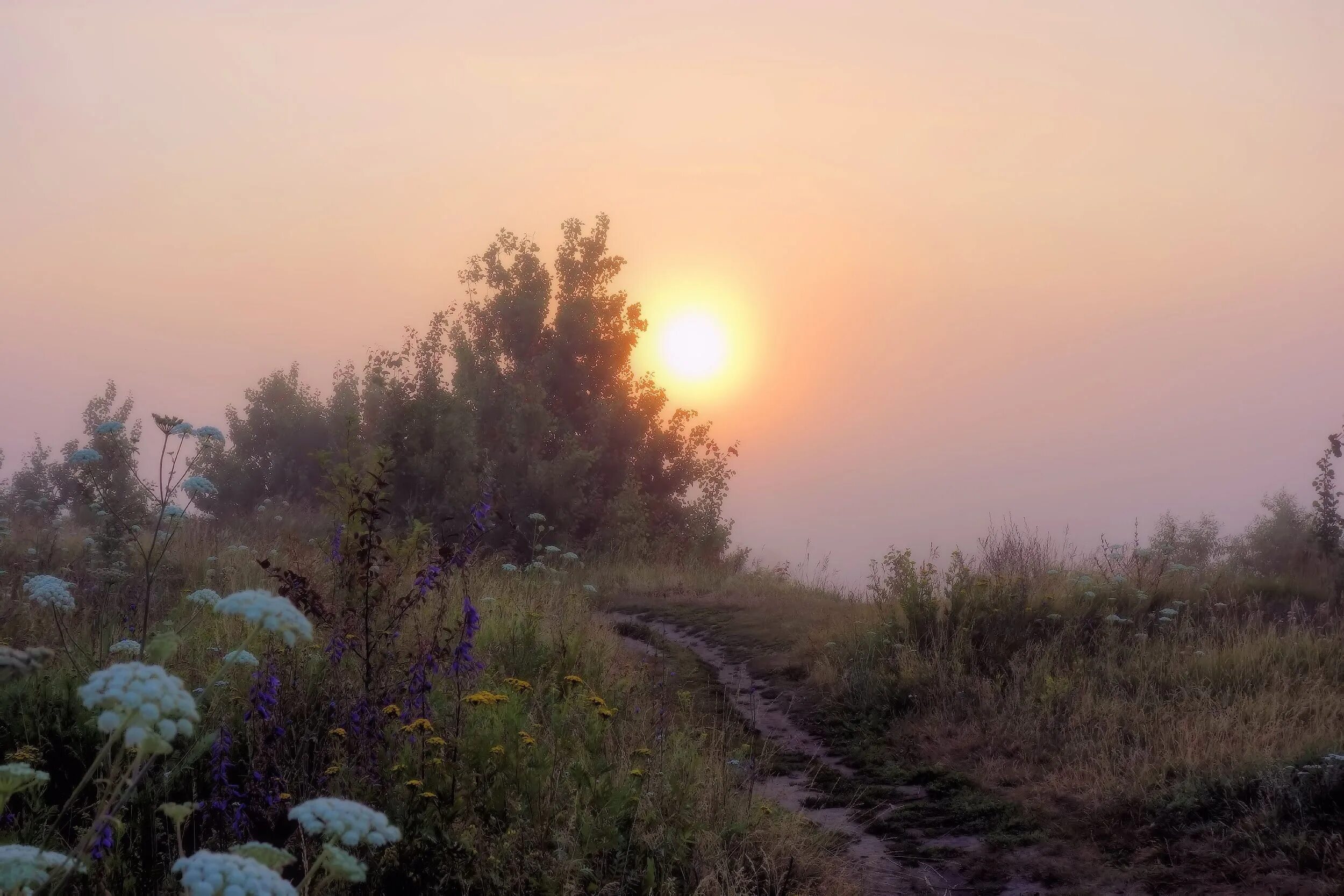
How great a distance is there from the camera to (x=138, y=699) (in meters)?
1.77

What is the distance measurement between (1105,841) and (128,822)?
5915 mm

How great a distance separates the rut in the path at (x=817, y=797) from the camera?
19.9 feet

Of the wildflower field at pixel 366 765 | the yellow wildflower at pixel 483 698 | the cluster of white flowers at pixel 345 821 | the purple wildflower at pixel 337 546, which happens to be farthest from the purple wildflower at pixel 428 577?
the cluster of white flowers at pixel 345 821

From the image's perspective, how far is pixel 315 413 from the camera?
30906mm

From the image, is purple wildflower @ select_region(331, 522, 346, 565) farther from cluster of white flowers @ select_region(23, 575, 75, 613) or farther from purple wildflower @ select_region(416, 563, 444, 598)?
cluster of white flowers @ select_region(23, 575, 75, 613)

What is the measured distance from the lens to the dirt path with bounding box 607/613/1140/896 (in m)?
6.01

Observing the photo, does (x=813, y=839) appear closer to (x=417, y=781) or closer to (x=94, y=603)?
(x=417, y=781)

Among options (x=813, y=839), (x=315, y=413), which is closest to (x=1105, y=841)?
(x=813, y=839)

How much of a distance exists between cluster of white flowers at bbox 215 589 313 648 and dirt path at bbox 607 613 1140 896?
485 cm

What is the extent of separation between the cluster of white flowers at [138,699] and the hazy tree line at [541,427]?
1956cm

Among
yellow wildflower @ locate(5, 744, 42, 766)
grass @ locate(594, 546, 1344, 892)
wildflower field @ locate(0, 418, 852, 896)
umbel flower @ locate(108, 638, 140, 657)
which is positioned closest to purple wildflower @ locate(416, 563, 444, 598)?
wildflower field @ locate(0, 418, 852, 896)

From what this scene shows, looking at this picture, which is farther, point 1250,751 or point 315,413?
A: point 315,413

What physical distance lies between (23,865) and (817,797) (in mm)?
6631

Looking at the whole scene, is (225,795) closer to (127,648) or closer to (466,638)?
(466,638)
